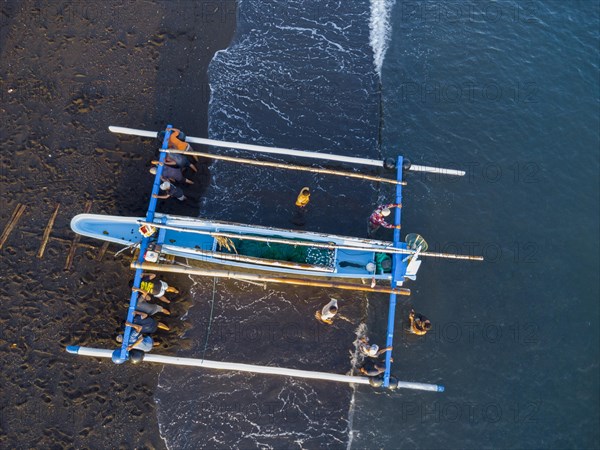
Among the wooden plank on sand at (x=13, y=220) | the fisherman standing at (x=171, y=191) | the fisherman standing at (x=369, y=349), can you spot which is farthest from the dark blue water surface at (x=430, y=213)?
the wooden plank on sand at (x=13, y=220)

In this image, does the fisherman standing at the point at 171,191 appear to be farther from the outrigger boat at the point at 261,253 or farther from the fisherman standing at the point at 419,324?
the fisherman standing at the point at 419,324

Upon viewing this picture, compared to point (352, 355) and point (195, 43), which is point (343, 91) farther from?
point (352, 355)

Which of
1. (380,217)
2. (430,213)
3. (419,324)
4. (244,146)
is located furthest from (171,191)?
(430,213)

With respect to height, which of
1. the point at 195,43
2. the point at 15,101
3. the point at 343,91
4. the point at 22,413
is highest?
the point at 195,43

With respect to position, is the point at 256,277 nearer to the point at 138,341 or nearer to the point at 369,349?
the point at 138,341

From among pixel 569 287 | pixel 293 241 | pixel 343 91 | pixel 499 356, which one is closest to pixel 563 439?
pixel 499 356

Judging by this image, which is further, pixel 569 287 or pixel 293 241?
pixel 569 287
